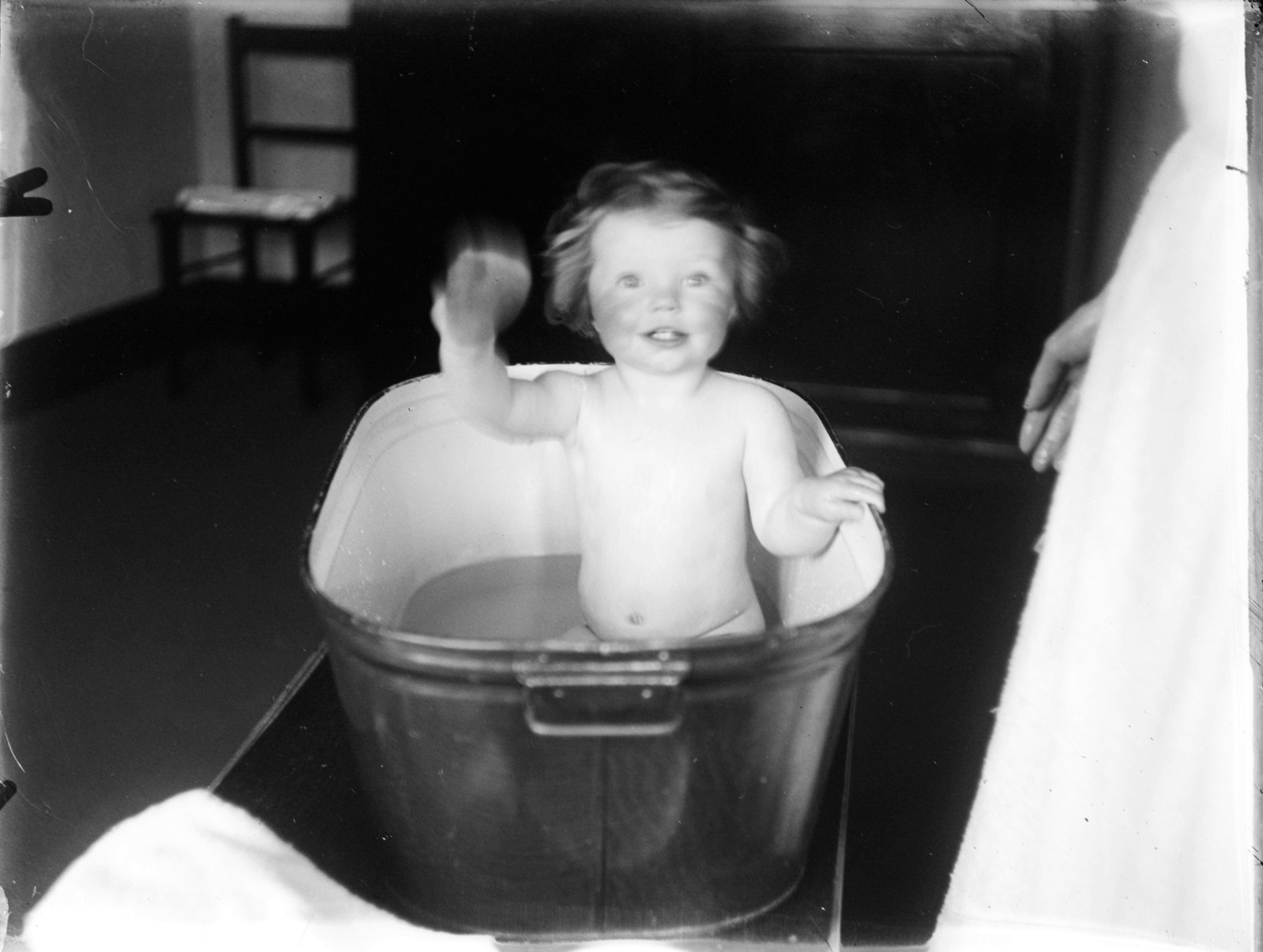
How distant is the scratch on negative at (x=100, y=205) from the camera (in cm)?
66

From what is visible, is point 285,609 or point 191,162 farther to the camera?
point 285,609

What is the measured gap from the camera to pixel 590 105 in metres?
0.63

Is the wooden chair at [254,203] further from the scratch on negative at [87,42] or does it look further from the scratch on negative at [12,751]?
the scratch on negative at [12,751]

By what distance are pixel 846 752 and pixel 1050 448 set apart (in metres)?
0.26

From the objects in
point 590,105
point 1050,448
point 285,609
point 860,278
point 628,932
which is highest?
point 590,105

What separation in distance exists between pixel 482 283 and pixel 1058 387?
15.3 inches

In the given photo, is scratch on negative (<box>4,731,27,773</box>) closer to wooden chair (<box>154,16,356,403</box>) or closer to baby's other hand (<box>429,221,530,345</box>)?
wooden chair (<box>154,16,356,403</box>)

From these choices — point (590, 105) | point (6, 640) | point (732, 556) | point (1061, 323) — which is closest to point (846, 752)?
point (732, 556)

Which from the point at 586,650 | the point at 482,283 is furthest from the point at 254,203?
the point at 586,650

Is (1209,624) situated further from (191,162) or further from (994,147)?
(191,162)

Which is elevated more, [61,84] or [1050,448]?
[61,84]

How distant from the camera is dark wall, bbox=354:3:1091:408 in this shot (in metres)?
0.62

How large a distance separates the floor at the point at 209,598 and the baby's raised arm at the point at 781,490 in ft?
0.30

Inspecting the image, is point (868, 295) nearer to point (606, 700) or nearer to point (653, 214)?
point (653, 214)
